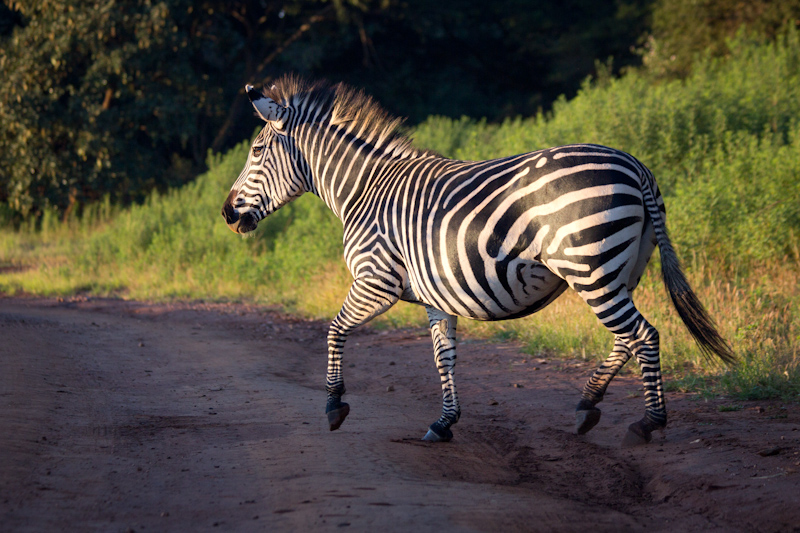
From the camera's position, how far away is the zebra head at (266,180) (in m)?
5.22

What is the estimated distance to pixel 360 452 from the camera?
402 centimetres

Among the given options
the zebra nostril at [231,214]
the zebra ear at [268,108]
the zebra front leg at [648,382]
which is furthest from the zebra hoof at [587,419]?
the zebra ear at [268,108]

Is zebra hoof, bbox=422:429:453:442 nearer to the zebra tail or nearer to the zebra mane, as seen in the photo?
the zebra tail

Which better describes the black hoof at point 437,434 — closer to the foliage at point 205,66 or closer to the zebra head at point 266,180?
the zebra head at point 266,180

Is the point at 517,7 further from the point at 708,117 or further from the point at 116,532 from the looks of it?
the point at 116,532

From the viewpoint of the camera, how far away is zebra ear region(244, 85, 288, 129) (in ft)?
16.7

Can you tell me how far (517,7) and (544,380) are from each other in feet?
67.8

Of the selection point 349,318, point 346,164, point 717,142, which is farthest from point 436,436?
point 717,142

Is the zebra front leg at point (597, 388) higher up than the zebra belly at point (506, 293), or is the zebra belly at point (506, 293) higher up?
the zebra belly at point (506, 293)

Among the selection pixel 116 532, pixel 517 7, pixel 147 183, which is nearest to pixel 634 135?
pixel 116 532

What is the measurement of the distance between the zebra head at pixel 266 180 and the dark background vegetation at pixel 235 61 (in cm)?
1192

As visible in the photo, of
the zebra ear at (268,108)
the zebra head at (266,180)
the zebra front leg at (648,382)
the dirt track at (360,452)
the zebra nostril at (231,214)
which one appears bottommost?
the dirt track at (360,452)

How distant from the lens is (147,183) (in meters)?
18.2

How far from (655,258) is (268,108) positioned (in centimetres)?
549
